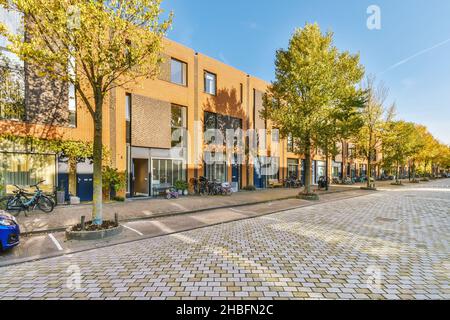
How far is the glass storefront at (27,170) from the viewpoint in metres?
11.1

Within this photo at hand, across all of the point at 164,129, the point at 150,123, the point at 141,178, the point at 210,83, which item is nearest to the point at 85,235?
the point at 141,178

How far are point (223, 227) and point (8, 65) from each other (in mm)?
12670

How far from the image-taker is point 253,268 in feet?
15.3

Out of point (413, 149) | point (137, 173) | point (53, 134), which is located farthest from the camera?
point (413, 149)

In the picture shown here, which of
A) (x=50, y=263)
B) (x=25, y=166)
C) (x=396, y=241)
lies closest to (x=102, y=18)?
(x=50, y=263)

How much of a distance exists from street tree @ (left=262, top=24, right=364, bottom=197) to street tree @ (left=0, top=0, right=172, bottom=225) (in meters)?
10.0

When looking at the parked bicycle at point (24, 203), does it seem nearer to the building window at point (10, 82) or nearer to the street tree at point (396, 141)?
the building window at point (10, 82)

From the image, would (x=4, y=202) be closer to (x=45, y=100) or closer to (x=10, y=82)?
(x=45, y=100)

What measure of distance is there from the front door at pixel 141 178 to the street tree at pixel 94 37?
861cm

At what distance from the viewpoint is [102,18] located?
6527mm

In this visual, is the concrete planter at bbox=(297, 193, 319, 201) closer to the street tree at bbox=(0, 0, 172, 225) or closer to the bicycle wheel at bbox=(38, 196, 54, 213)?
the street tree at bbox=(0, 0, 172, 225)

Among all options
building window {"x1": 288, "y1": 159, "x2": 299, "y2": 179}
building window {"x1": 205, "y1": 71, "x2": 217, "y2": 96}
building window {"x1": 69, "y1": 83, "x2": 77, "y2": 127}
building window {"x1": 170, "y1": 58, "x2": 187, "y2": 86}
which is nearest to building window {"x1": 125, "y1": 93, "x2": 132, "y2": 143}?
building window {"x1": 69, "y1": 83, "x2": 77, "y2": 127}

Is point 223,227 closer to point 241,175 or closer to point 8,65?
point 8,65

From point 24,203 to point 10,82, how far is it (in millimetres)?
5957
